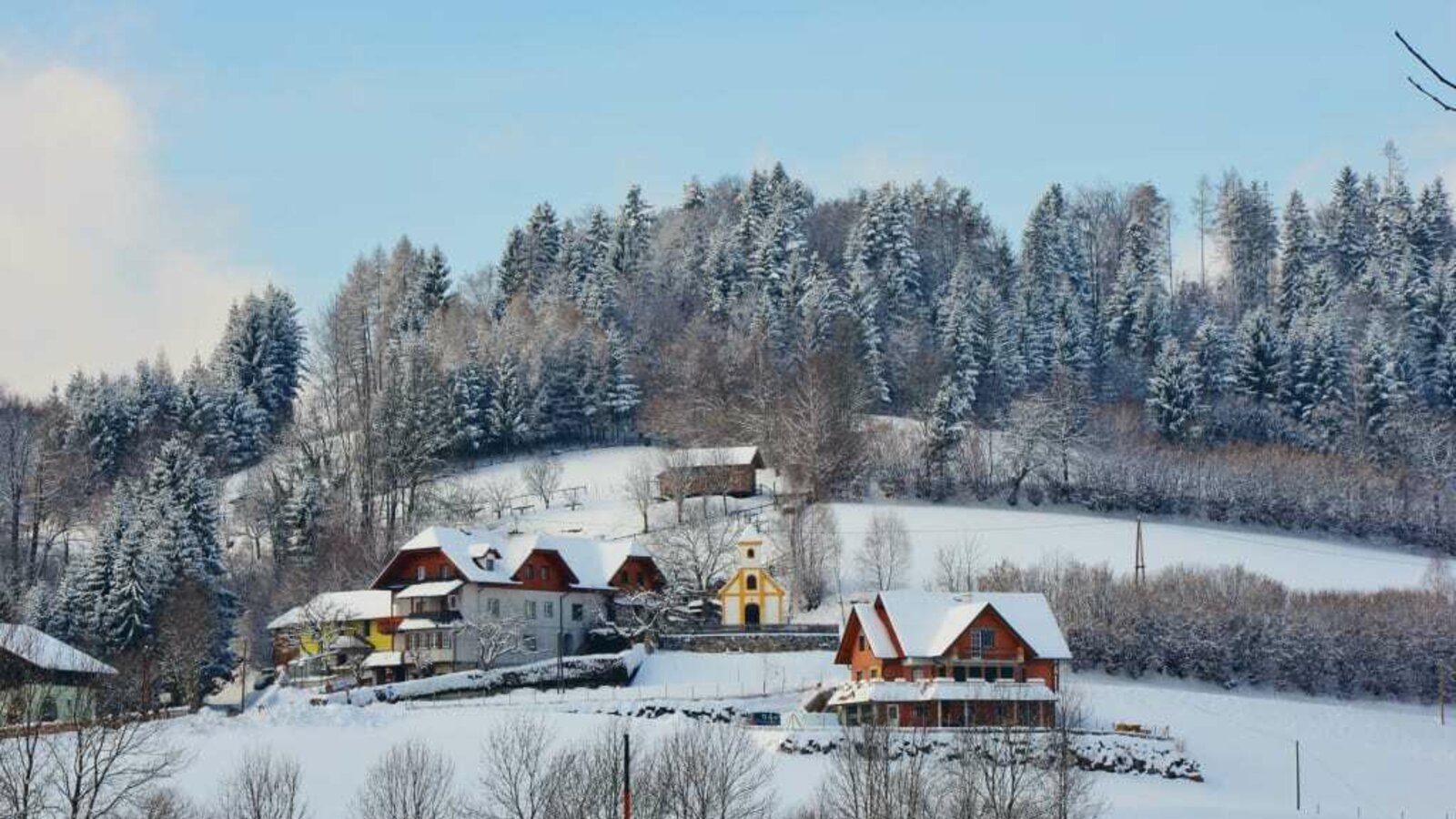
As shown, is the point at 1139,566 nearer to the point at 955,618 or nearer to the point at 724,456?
the point at 955,618

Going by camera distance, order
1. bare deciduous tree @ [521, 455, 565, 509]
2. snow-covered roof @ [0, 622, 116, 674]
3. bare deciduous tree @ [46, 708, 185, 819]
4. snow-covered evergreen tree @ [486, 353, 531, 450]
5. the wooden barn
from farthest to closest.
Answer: snow-covered evergreen tree @ [486, 353, 531, 450] < bare deciduous tree @ [521, 455, 565, 509] < the wooden barn < snow-covered roof @ [0, 622, 116, 674] < bare deciduous tree @ [46, 708, 185, 819]

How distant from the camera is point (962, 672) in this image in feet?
200

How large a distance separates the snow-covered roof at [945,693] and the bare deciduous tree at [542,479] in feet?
117

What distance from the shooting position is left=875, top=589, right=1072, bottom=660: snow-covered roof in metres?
60.8

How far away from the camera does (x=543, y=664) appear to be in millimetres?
→ 65250

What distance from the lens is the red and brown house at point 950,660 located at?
5828 centimetres

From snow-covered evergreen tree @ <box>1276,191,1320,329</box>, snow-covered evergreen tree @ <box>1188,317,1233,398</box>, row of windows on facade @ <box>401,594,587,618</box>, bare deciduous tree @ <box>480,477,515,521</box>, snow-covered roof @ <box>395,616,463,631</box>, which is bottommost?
snow-covered roof @ <box>395,616,463,631</box>

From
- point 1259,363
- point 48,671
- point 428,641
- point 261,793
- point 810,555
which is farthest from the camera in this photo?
point 1259,363

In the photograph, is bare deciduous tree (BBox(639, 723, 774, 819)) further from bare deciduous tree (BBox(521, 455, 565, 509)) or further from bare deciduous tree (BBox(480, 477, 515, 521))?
bare deciduous tree (BBox(521, 455, 565, 509))

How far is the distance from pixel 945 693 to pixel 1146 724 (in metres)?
6.39

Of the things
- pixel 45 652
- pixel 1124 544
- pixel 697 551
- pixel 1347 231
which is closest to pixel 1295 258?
pixel 1347 231

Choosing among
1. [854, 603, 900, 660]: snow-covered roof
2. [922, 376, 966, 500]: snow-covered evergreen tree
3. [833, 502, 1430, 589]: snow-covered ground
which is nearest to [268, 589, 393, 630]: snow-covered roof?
[854, 603, 900, 660]: snow-covered roof

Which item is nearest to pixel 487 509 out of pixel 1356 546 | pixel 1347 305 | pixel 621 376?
pixel 621 376

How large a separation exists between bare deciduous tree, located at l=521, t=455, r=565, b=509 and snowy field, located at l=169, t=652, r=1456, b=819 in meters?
26.5
